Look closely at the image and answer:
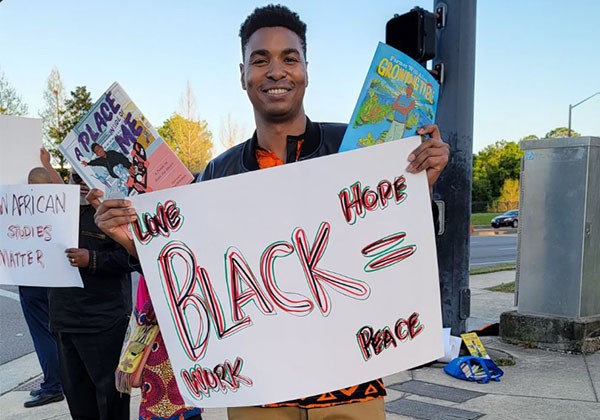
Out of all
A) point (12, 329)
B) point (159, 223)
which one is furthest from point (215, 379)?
point (12, 329)

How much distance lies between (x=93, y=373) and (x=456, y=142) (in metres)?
3.66

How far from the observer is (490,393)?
4.59 meters

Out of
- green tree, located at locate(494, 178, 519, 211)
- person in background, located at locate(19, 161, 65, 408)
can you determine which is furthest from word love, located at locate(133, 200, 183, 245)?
green tree, located at locate(494, 178, 519, 211)

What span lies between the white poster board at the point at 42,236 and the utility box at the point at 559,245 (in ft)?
15.9

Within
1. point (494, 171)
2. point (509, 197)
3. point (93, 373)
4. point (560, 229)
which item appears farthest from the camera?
point (494, 171)

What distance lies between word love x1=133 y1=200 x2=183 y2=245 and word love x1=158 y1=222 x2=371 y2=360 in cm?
7

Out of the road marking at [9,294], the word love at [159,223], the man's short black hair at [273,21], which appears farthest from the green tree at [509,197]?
the word love at [159,223]

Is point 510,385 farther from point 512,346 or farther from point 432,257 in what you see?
point 432,257

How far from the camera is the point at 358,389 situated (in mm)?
1840

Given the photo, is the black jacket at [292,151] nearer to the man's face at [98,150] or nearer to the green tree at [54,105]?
the man's face at [98,150]

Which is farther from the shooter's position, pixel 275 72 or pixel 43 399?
pixel 43 399

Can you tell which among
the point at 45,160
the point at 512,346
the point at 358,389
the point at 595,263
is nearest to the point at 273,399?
the point at 358,389

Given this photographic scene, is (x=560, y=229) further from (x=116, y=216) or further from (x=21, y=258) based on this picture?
(x=116, y=216)

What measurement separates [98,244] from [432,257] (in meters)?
2.22
